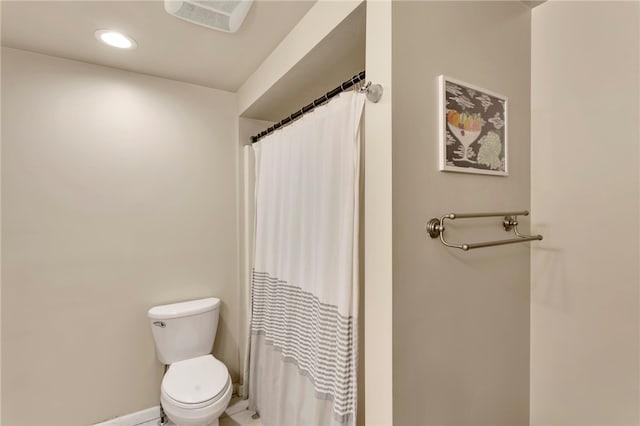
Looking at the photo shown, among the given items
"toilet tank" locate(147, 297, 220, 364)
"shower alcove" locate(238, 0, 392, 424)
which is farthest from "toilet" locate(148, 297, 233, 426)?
"shower alcove" locate(238, 0, 392, 424)

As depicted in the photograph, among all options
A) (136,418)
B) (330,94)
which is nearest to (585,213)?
(330,94)

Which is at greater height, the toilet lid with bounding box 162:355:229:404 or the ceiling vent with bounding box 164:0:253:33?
the ceiling vent with bounding box 164:0:253:33

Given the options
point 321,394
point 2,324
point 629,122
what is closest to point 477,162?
point 629,122

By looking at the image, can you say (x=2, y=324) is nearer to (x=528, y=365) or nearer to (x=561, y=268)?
(x=528, y=365)

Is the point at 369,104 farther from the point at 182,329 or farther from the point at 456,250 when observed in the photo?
the point at 182,329

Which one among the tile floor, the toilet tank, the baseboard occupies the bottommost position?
the tile floor

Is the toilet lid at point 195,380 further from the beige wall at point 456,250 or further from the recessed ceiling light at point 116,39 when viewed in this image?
the recessed ceiling light at point 116,39

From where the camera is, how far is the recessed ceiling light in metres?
1.55

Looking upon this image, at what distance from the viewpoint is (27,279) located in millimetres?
1741

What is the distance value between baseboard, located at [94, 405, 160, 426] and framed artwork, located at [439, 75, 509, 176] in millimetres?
2458

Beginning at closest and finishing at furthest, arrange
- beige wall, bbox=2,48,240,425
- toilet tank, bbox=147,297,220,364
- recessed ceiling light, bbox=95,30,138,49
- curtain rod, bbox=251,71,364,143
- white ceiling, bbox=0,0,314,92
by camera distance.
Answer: curtain rod, bbox=251,71,364,143 → white ceiling, bbox=0,0,314,92 → recessed ceiling light, bbox=95,30,138,49 → beige wall, bbox=2,48,240,425 → toilet tank, bbox=147,297,220,364

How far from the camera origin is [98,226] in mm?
1921

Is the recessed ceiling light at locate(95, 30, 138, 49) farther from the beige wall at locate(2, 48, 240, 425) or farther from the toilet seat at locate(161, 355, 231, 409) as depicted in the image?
the toilet seat at locate(161, 355, 231, 409)

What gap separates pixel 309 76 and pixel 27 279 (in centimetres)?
204
